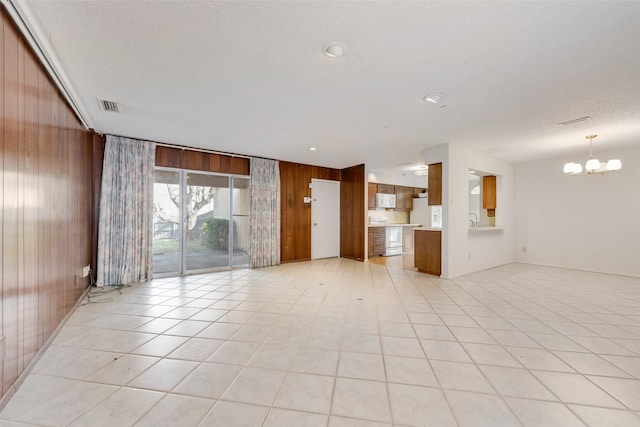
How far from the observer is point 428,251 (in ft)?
16.7

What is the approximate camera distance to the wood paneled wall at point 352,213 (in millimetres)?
6465

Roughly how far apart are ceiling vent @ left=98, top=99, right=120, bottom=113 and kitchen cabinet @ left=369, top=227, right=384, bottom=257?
18.9ft

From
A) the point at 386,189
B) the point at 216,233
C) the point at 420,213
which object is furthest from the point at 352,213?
the point at 216,233

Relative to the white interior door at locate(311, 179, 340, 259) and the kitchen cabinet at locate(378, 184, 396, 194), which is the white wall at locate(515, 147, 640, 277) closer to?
the kitchen cabinet at locate(378, 184, 396, 194)

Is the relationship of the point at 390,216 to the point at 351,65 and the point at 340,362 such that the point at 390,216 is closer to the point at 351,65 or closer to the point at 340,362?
the point at 351,65

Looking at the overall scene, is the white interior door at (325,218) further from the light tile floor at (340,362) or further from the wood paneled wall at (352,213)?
the light tile floor at (340,362)

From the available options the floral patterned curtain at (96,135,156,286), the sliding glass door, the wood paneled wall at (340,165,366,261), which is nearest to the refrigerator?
the wood paneled wall at (340,165,366,261)

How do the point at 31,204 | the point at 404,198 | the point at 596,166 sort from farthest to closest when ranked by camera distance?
the point at 404,198
the point at 596,166
the point at 31,204

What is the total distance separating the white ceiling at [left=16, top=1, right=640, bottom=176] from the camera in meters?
1.69

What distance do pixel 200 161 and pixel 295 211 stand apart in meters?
2.40

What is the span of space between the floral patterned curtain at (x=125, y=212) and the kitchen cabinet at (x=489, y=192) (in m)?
7.31

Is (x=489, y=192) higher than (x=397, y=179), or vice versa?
(x=397, y=179)

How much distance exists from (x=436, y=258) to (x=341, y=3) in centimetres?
451

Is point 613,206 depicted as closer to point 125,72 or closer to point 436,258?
point 436,258
